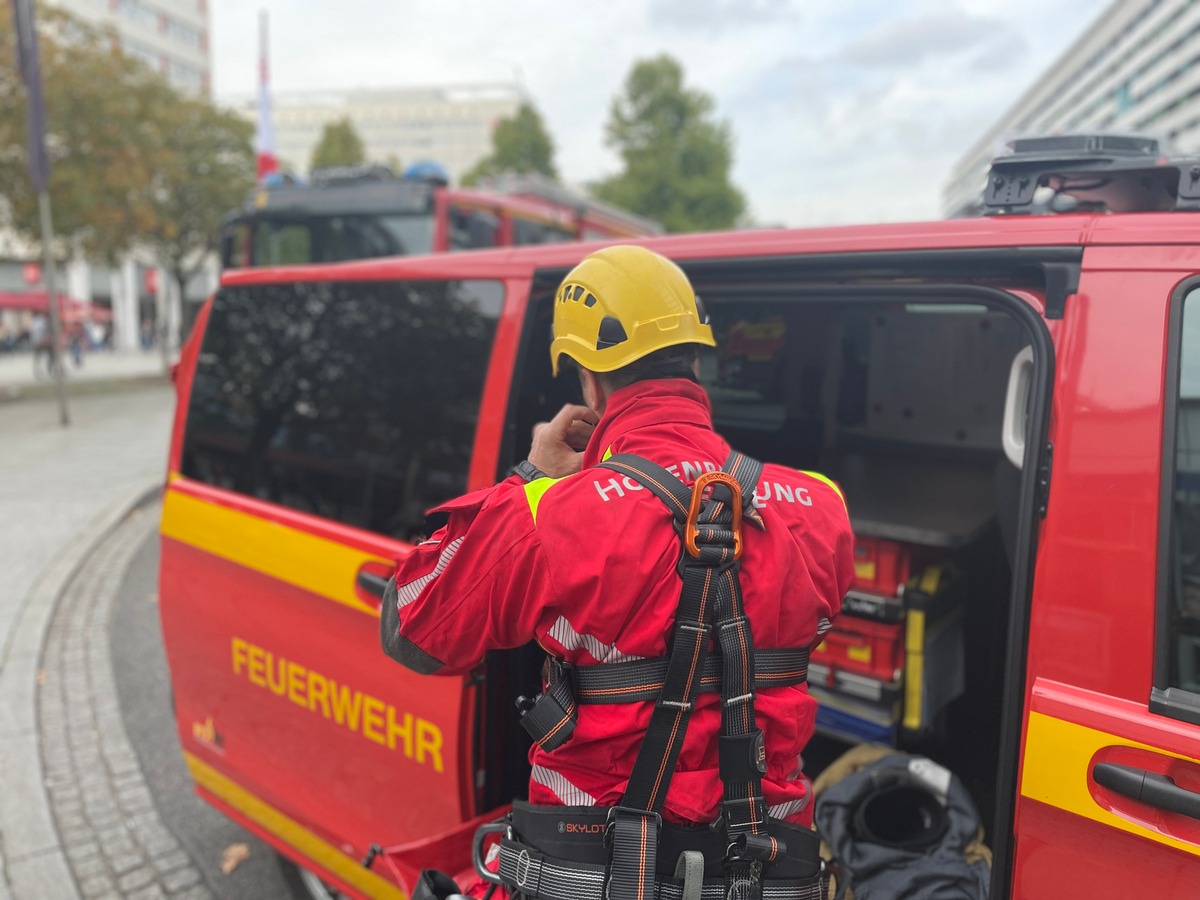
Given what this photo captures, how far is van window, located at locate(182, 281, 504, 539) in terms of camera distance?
2166 millimetres

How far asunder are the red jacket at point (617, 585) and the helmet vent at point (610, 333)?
9cm

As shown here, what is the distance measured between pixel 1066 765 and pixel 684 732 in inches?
22.9

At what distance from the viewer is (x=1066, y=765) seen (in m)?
1.27

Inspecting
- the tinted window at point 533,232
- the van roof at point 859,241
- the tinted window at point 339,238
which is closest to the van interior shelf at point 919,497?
the van roof at point 859,241

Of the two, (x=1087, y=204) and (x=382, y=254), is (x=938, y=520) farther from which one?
(x=382, y=254)

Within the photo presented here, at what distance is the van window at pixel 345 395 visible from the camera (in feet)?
7.11

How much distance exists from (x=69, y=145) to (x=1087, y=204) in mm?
16718

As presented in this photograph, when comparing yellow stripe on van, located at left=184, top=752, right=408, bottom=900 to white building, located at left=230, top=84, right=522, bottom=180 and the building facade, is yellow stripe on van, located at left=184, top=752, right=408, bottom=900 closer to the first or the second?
the building facade

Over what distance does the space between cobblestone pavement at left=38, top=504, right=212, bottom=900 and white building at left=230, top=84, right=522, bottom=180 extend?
108694 mm

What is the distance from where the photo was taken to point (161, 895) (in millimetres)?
2799

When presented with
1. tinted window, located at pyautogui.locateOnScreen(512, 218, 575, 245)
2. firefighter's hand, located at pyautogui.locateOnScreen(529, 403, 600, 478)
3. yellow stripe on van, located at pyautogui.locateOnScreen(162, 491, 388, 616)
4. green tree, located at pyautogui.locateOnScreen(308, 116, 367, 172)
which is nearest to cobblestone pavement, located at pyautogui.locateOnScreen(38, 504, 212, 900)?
yellow stripe on van, located at pyautogui.locateOnScreen(162, 491, 388, 616)

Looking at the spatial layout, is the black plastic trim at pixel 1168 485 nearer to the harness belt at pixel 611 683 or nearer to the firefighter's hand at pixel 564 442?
the harness belt at pixel 611 683

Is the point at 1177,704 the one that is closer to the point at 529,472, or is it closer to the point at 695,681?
the point at 695,681

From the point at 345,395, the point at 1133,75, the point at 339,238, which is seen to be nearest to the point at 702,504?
the point at 345,395
